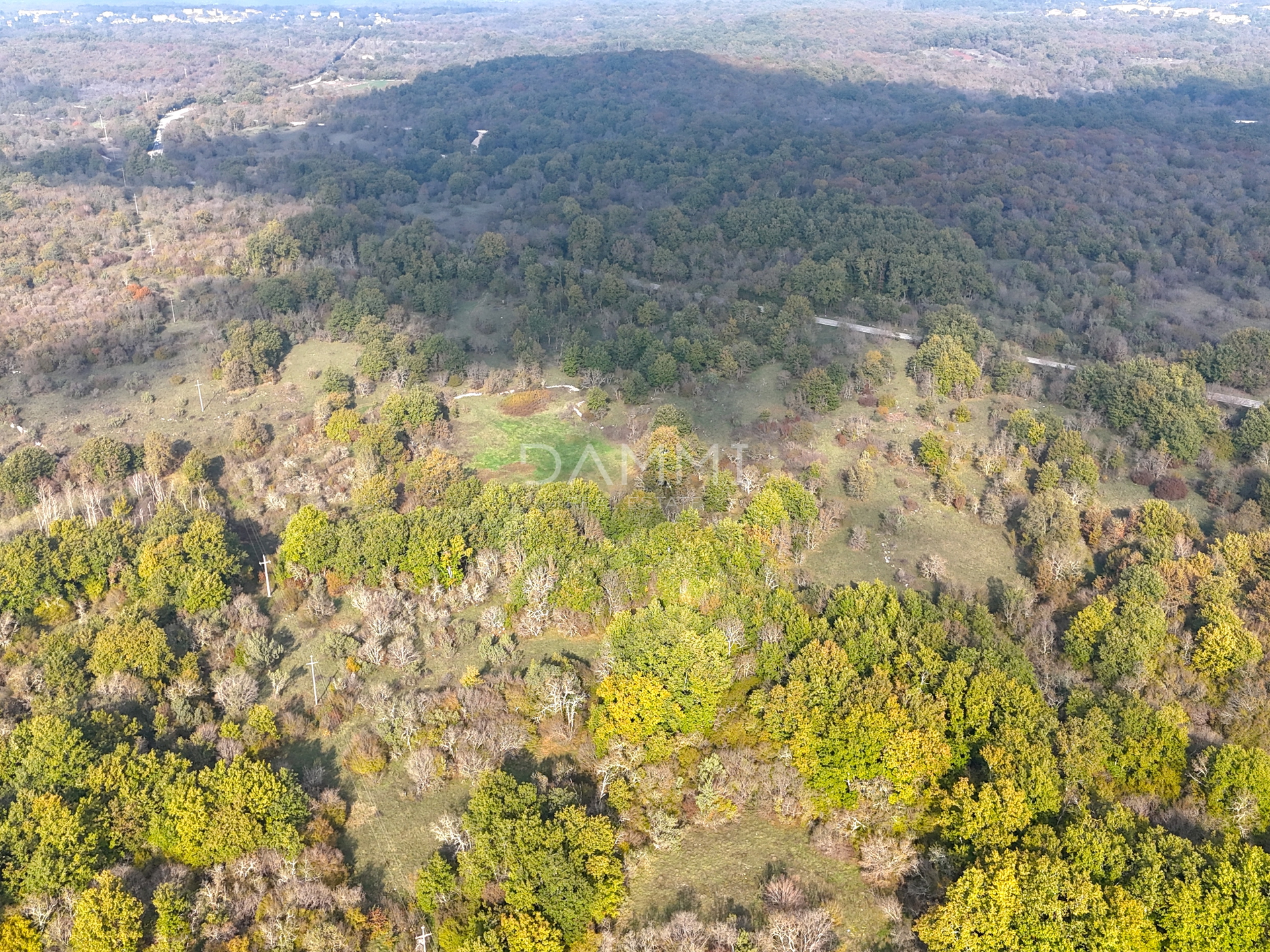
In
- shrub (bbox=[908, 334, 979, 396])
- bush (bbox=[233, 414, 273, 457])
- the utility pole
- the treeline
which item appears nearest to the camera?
the utility pole

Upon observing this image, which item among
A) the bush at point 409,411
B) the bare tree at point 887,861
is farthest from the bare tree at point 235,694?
the bare tree at point 887,861

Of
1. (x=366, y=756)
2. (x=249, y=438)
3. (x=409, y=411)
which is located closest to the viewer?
(x=366, y=756)

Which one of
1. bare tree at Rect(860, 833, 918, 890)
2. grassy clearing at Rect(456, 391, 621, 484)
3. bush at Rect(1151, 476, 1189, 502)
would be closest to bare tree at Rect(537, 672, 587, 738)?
bare tree at Rect(860, 833, 918, 890)

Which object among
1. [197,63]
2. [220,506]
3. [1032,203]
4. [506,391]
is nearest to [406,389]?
[506,391]

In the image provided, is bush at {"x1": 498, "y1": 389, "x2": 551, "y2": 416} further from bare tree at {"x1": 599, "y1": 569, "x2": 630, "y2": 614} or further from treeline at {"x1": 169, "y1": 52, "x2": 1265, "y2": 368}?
bare tree at {"x1": 599, "y1": 569, "x2": 630, "y2": 614}

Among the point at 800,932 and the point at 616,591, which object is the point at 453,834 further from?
the point at 616,591

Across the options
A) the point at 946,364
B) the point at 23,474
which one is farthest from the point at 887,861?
the point at 23,474
